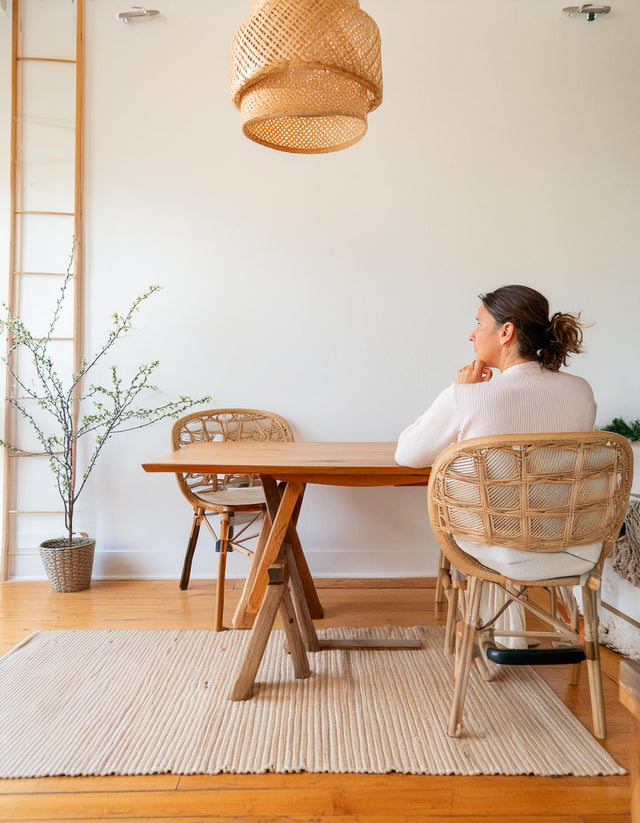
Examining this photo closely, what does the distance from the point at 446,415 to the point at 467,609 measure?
0.56 metres

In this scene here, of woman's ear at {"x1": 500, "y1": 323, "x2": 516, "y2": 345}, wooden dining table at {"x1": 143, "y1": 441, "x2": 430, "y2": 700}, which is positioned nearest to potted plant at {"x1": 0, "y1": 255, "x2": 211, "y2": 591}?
wooden dining table at {"x1": 143, "y1": 441, "x2": 430, "y2": 700}

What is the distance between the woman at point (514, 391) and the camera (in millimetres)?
1812

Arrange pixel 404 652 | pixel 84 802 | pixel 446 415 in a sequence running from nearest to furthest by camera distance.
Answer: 1. pixel 84 802
2. pixel 446 415
3. pixel 404 652

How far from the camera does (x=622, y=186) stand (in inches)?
144

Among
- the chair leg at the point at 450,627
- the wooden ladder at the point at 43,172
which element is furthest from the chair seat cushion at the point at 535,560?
the wooden ladder at the point at 43,172

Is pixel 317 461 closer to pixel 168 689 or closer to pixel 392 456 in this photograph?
pixel 392 456

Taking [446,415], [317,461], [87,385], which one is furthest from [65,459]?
[446,415]

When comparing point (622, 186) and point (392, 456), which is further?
point (622, 186)

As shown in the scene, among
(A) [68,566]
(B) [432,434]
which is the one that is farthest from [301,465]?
(A) [68,566]

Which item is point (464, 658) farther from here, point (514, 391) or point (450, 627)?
point (514, 391)

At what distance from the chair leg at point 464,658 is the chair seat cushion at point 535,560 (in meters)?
0.09

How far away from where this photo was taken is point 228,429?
3.51 m

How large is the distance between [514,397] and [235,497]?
1.52 metres

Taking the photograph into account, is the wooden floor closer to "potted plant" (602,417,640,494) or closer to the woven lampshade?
"potted plant" (602,417,640,494)
